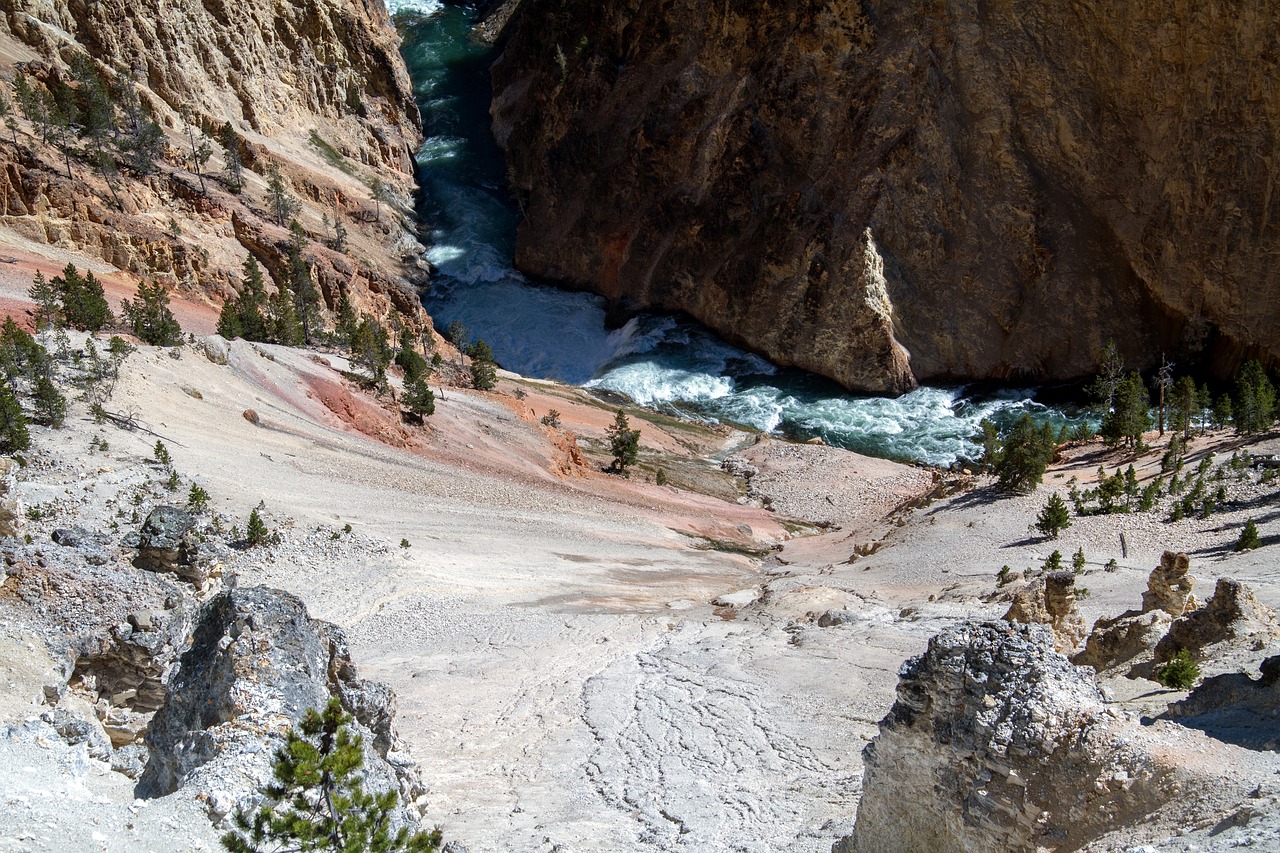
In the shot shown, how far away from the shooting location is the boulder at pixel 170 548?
2009 cm

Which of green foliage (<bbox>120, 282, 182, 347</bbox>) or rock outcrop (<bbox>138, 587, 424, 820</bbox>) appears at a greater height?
green foliage (<bbox>120, 282, 182, 347</bbox>)

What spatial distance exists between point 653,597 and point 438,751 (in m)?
13.3

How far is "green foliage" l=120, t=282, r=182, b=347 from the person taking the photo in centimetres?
3569

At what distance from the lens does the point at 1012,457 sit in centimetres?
3747

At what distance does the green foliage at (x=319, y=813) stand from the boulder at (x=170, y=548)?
13.2 m

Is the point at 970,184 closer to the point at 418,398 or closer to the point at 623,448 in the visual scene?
the point at 623,448

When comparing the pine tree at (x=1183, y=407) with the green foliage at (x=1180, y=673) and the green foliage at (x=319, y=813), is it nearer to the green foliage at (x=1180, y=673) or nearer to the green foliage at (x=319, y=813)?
the green foliage at (x=1180, y=673)

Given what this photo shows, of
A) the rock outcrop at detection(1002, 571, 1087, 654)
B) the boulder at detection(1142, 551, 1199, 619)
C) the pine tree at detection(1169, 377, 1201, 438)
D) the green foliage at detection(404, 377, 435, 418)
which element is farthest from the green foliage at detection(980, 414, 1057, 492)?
the green foliage at detection(404, 377, 435, 418)

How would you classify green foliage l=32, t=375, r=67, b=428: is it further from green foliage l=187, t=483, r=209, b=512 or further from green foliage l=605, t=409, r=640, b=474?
green foliage l=605, t=409, r=640, b=474

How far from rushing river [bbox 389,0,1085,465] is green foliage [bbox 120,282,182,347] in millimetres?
31120

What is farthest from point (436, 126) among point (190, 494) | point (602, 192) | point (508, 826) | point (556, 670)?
point (508, 826)

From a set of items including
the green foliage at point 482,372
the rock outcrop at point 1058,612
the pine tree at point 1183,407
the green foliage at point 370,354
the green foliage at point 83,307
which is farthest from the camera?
the green foliage at point 482,372

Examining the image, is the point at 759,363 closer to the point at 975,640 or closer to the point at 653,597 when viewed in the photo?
the point at 653,597

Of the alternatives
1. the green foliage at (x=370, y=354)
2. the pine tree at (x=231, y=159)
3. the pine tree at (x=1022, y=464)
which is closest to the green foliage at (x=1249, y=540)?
the pine tree at (x=1022, y=464)
